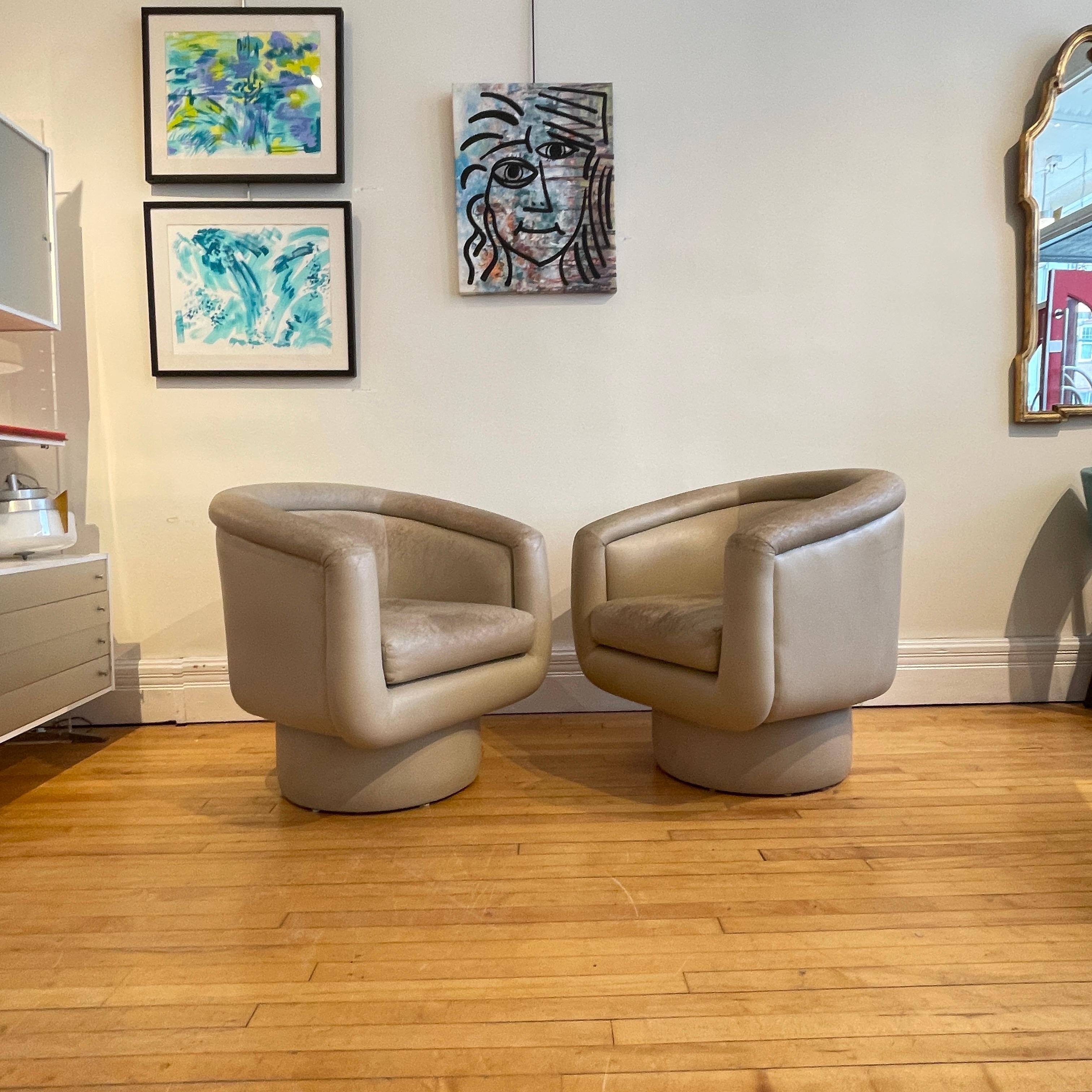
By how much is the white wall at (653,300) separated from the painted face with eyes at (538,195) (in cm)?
17

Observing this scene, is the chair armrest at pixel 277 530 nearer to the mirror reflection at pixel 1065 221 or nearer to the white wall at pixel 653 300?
the white wall at pixel 653 300

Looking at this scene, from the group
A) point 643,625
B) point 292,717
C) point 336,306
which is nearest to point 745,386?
point 643,625

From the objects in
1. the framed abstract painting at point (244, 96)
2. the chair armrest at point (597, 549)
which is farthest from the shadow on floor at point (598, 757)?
the framed abstract painting at point (244, 96)

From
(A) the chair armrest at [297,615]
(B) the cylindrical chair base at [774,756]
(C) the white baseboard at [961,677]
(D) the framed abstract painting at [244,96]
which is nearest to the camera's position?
(A) the chair armrest at [297,615]

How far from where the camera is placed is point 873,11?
3.00m

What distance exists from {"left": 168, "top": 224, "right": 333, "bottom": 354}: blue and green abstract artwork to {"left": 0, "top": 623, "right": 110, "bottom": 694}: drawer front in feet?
3.39

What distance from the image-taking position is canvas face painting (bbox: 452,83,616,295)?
2947 mm

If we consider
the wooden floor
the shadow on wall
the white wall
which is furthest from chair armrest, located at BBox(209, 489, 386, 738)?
the shadow on wall

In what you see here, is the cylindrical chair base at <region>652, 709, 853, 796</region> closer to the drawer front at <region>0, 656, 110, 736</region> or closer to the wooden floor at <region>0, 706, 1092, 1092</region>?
the wooden floor at <region>0, 706, 1092, 1092</region>

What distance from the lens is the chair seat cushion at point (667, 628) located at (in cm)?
203

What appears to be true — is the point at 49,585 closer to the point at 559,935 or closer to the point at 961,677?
the point at 559,935

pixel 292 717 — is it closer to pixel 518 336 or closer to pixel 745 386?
pixel 518 336

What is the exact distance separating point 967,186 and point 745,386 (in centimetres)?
107

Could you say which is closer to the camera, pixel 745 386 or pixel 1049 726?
pixel 1049 726
